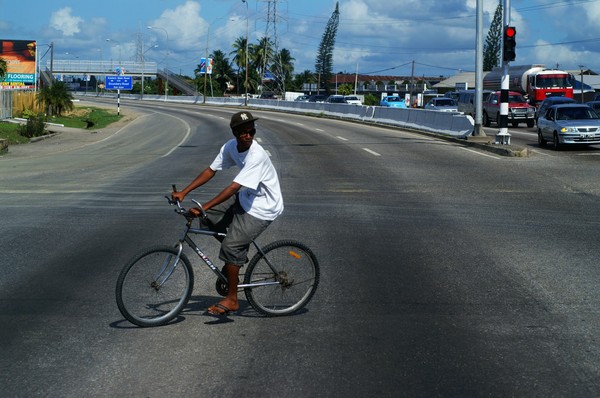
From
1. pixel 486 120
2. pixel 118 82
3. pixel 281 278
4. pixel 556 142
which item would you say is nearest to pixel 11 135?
pixel 556 142

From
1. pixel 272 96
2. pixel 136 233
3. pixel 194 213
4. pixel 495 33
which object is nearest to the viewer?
pixel 194 213

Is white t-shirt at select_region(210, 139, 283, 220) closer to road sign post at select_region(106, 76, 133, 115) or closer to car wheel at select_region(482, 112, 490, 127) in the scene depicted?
car wheel at select_region(482, 112, 490, 127)

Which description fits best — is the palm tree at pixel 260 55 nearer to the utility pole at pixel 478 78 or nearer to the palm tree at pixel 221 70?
the palm tree at pixel 221 70

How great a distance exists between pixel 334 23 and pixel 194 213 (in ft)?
448

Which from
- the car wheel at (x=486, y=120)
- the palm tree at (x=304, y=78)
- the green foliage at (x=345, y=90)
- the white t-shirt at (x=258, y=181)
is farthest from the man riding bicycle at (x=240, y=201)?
the palm tree at (x=304, y=78)

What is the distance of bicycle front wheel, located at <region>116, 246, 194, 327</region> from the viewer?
648cm

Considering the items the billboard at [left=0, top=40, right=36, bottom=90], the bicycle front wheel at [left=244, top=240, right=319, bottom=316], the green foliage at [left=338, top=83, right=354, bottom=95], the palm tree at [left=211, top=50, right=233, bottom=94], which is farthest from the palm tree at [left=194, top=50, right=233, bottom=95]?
the bicycle front wheel at [left=244, top=240, right=319, bottom=316]

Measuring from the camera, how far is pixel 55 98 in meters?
59.2

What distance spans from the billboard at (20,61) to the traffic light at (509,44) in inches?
2453

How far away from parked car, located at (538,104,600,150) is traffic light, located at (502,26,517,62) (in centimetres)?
263

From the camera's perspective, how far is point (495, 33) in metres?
120

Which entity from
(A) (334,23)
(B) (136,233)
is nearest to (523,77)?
(B) (136,233)

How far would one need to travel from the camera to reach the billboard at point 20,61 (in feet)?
261

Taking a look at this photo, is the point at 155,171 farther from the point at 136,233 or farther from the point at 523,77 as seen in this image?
the point at 523,77
